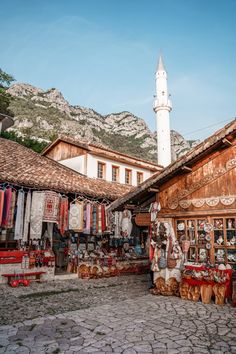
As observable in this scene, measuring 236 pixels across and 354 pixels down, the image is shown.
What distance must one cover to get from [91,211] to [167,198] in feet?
16.8

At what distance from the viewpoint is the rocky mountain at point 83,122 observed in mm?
70125

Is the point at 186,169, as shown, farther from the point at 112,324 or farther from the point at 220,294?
the point at 112,324

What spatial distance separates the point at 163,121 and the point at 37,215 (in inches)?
1216

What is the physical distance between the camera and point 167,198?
9078 mm

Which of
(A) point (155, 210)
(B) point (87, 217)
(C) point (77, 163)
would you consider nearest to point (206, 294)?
(A) point (155, 210)

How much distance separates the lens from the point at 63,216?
12.2m

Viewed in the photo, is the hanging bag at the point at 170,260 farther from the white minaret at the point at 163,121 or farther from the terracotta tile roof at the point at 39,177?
the white minaret at the point at 163,121

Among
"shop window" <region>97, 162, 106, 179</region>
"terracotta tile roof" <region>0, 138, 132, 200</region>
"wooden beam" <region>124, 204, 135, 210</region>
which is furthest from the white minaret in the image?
"wooden beam" <region>124, 204, 135, 210</region>

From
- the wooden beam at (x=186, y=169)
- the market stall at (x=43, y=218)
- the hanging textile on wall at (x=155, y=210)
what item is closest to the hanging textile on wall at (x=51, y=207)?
the market stall at (x=43, y=218)

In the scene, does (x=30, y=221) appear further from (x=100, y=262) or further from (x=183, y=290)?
(x=183, y=290)

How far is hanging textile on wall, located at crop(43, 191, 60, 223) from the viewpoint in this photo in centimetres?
1159

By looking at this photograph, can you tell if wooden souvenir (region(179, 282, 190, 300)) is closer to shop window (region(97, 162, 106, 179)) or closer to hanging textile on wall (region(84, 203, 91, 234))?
hanging textile on wall (region(84, 203, 91, 234))

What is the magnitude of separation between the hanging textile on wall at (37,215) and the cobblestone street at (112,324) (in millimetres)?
2698

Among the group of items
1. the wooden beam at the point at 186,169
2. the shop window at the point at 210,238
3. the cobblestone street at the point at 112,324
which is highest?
the wooden beam at the point at 186,169
